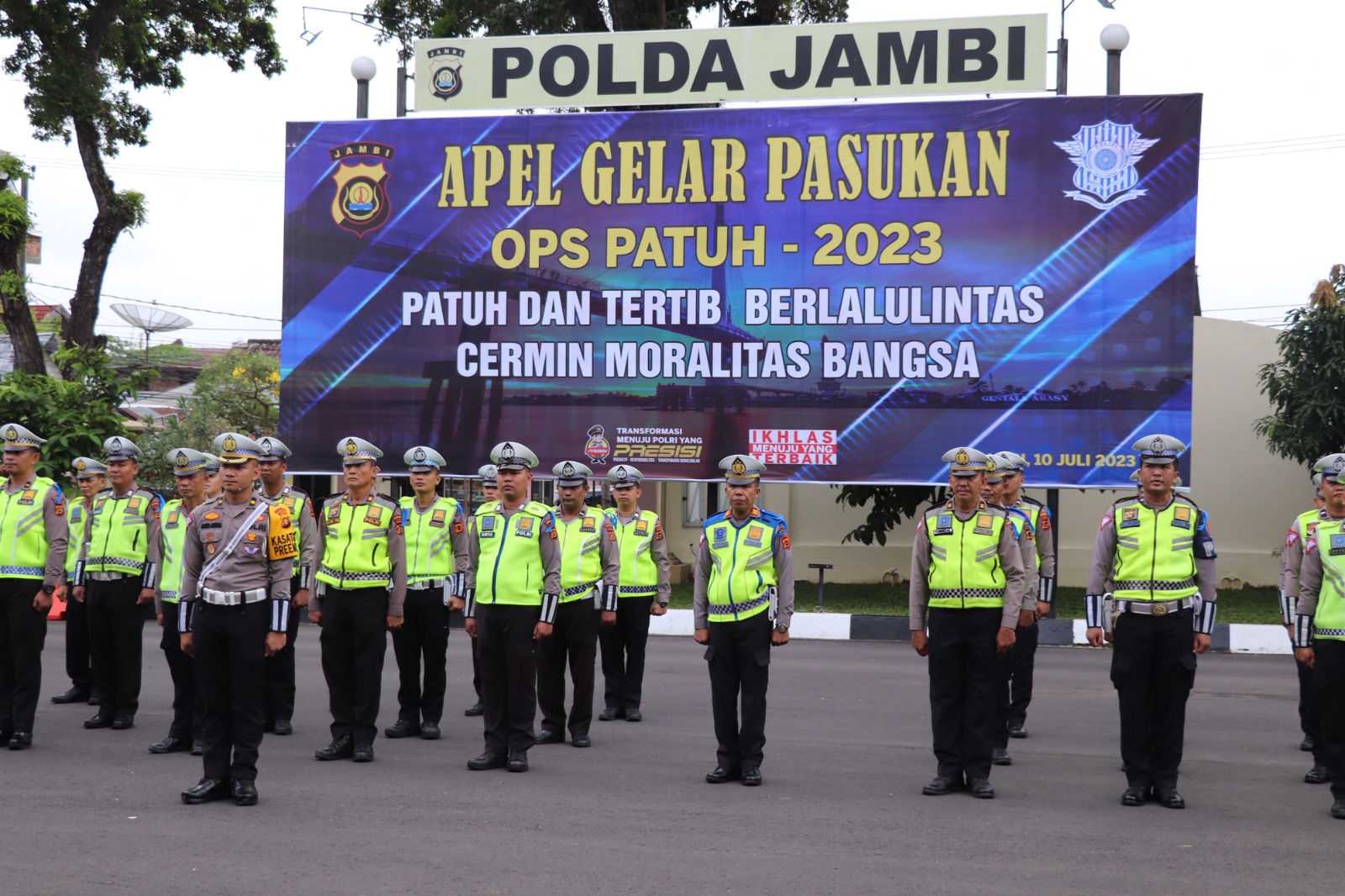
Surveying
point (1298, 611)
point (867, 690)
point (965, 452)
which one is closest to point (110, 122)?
point (867, 690)

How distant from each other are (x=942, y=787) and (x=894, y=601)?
38.0 feet

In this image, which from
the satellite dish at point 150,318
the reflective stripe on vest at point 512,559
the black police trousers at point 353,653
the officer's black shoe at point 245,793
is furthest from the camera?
the satellite dish at point 150,318

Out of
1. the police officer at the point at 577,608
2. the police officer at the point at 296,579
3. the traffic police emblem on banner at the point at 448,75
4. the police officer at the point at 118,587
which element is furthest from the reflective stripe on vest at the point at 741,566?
the traffic police emblem on banner at the point at 448,75

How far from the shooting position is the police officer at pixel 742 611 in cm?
765

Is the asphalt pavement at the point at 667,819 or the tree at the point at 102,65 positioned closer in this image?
the asphalt pavement at the point at 667,819

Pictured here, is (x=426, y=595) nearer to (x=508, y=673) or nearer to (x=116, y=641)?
(x=508, y=673)

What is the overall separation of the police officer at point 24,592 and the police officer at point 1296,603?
7642 millimetres

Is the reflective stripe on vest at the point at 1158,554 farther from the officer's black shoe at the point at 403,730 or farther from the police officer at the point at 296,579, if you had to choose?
the police officer at the point at 296,579

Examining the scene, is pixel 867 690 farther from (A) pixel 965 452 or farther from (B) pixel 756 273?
(B) pixel 756 273

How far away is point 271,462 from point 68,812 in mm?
2962

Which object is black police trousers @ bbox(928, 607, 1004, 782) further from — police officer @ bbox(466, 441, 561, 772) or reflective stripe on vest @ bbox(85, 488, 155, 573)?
reflective stripe on vest @ bbox(85, 488, 155, 573)

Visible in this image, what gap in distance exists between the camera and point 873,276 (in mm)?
16547

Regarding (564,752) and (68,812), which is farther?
(564,752)

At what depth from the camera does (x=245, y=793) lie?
6773 millimetres
